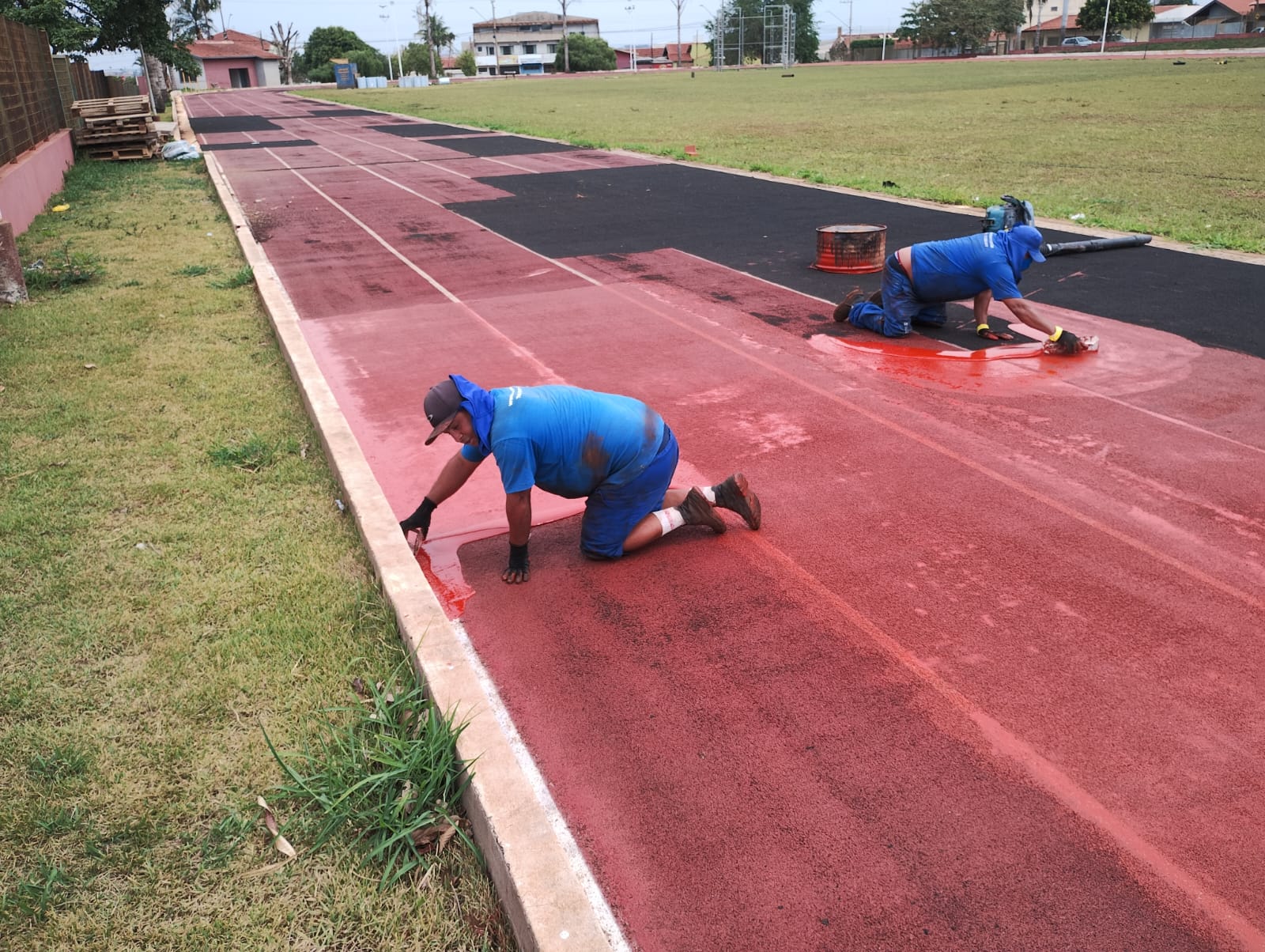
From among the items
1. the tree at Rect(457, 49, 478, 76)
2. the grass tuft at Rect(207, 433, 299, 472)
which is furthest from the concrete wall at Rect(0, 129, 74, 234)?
the tree at Rect(457, 49, 478, 76)

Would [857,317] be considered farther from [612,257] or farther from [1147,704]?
[1147,704]

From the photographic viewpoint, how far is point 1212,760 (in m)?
3.80

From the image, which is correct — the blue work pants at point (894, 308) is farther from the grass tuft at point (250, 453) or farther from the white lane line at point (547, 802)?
the white lane line at point (547, 802)

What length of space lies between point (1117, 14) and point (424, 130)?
84.4 metres

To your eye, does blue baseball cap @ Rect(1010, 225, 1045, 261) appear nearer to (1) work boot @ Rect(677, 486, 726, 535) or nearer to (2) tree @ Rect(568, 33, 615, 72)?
(1) work boot @ Rect(677, 486, 726, 535)

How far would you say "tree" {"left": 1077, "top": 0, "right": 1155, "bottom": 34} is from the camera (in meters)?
91.7

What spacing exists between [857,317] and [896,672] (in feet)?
19.3

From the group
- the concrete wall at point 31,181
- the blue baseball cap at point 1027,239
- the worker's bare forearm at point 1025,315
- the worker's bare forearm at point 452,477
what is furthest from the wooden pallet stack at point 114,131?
the worker's bare forearm at point 452,477

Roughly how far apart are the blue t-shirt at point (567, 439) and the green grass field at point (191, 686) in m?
1.05

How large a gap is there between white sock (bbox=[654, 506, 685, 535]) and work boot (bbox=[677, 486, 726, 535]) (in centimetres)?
2

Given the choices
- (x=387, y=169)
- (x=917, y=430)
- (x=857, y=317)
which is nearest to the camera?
(x=917, y=430)

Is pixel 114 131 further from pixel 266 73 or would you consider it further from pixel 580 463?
pixel 266 73

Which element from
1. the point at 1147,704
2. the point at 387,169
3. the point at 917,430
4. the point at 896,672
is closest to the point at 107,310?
the point at 917,430

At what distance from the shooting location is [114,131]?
24578 millimetres
